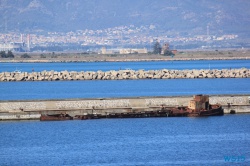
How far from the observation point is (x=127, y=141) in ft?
110

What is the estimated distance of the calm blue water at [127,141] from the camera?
1175 inches

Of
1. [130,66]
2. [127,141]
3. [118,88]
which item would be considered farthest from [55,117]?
[130,66]

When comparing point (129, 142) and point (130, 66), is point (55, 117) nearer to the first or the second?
point (129, 142)

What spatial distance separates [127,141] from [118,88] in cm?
3028

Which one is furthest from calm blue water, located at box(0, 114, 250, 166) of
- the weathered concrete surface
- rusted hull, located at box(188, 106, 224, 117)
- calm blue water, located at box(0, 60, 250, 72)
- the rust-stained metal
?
calm blue water, located at box(0, 60, 250, 72)

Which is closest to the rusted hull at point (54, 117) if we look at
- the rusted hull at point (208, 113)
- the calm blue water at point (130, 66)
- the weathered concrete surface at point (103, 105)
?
the weathered concrete surface at point (103, 105)

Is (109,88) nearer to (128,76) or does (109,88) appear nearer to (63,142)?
(128,76)

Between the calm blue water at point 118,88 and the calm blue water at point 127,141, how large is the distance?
16279 mm

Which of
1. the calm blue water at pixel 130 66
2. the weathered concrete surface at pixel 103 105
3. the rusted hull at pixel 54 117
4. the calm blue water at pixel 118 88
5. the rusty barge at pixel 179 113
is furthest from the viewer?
the calm blue water at pixel 130 66

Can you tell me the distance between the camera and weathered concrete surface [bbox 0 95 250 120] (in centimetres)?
4028

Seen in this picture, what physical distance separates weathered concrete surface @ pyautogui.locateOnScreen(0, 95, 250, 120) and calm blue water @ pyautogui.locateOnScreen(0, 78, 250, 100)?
12517 mm

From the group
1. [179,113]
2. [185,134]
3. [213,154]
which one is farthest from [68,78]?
[213,154]

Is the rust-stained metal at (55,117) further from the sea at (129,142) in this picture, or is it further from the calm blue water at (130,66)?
the calm blue water at (130,66)

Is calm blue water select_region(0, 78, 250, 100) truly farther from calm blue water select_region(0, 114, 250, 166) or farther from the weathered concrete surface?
calm blue water select_region(0, 114, 250, 166)
